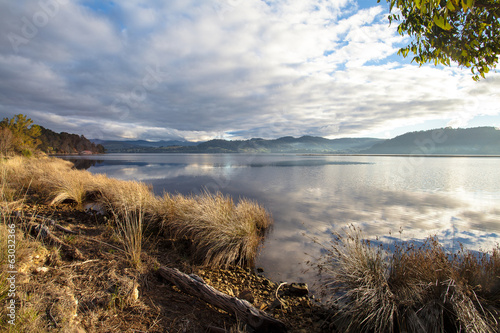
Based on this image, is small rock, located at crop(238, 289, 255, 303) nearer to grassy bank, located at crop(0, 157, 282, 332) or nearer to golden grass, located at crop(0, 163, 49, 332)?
grassy bank, located at crop(0, 157, 282, 332)

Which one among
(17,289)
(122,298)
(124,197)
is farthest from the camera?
(124,197)

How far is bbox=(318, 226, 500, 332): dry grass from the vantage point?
10.6 ft

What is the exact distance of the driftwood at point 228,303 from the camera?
11.3 ft

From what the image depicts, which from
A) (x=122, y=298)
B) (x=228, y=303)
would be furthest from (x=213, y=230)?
(x=122, y=298)

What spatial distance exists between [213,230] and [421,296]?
537cm

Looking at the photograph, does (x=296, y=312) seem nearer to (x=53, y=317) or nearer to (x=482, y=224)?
(x=53, y=317)

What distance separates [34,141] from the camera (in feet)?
160

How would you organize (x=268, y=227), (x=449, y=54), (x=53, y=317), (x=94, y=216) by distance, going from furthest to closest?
(x=268, y=227)
(x=94, y=216)
(x=449, y=54)
(x=53, y=317)

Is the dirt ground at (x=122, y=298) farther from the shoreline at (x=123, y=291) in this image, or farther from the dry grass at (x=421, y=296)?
the dry grass at (x=421, y=296)

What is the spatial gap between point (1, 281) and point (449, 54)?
10150mm

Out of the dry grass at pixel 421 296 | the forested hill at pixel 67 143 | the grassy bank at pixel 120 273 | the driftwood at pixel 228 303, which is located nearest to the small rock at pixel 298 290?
the grassy bank at pixel 120 273

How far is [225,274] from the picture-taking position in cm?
600

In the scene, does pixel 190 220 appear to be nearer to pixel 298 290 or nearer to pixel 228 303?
pixel 298 290

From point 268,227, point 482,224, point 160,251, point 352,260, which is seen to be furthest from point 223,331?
point 482,224
